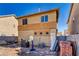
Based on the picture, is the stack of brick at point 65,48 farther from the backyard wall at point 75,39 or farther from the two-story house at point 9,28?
the two-story house at point 9,28

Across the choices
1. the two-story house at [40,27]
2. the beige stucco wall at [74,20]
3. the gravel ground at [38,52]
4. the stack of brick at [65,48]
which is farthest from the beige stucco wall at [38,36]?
the beige stucco wall at [74,20]

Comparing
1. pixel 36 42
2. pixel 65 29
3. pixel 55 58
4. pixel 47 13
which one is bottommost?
pixel 55 58

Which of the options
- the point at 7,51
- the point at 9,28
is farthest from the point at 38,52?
the point at 9,28

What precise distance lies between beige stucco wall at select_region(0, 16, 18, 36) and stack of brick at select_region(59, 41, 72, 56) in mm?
1078

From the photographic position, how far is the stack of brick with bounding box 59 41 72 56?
15.9ft

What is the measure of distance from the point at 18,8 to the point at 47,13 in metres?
0.67

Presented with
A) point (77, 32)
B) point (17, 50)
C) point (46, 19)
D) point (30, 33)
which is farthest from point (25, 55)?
point (77, 32)

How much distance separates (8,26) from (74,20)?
1722 mm

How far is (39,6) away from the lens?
4875mm

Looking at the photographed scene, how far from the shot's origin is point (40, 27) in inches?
192

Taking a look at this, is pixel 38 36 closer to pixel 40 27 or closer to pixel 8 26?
pixel 40 27

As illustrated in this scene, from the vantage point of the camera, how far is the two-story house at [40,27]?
4867 mm

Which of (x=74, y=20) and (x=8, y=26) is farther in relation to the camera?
(x=74, y=20)

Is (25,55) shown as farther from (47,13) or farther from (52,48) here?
(47,13)
